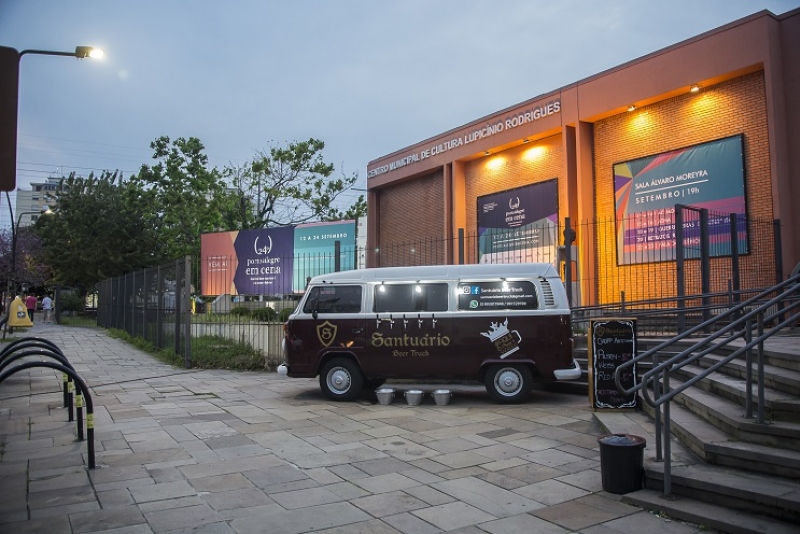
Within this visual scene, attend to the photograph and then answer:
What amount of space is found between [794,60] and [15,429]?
16328 millimetres

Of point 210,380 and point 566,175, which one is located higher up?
point 566,175

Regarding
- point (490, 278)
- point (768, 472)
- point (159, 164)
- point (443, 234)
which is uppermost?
point (159, 164)

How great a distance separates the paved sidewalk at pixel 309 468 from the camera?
498 cm

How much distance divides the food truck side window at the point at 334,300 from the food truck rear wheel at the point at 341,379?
2.89ft

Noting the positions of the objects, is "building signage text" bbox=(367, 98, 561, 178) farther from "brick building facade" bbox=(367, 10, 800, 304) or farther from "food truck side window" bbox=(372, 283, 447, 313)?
"food truck side window" bbox=(372, 283, 447, 313)

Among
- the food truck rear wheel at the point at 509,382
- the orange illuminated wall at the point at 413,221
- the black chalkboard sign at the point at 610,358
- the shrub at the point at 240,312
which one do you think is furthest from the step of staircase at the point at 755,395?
the orange illuminated wall at the point at 413,221

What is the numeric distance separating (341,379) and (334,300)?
53.7 inches

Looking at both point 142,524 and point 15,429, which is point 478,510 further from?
point 15,429

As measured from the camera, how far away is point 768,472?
16.7 ft

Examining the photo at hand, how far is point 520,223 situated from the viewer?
66.6ft

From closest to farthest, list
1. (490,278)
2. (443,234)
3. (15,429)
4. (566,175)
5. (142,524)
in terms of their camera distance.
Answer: (142,524)
(15,429)
(490,278)
(566,175)
(443,234)

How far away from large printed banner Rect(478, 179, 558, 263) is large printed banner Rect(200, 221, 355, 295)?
212 inches

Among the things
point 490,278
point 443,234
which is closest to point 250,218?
point 443,234

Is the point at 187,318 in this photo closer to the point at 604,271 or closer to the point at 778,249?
the point at 604,271
